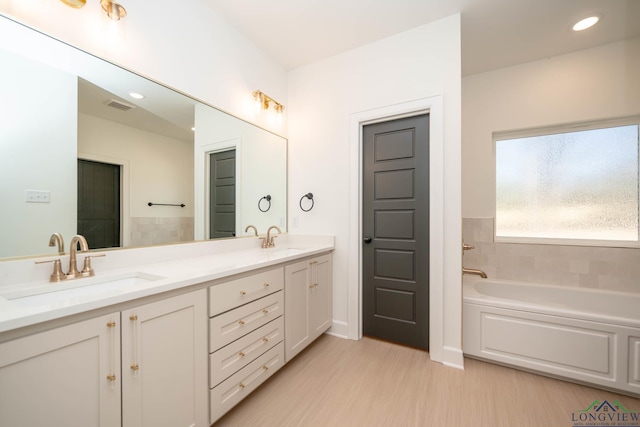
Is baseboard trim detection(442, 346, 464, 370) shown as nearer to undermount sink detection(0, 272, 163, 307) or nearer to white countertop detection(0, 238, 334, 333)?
white countertop detection(0, 238, 334, 333)

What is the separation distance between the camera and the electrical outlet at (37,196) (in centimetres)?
111

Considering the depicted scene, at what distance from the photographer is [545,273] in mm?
2480

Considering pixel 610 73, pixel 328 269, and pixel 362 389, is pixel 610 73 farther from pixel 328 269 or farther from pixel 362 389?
pixel 362 389

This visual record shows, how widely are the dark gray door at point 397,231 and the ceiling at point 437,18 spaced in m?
0.80

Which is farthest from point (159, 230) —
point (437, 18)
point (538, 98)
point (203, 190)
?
point (538, 98)

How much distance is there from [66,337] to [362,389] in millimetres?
1623

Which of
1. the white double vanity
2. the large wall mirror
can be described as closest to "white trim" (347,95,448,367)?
the white double vanity

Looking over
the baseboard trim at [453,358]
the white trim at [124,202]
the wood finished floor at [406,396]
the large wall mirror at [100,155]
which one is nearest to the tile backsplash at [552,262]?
the wood finished floor at [406,396]

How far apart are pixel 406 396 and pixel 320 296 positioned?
3.12ft

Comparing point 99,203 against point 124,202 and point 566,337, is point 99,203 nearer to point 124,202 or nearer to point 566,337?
point 124,202

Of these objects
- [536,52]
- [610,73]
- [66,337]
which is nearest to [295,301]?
[66,337]

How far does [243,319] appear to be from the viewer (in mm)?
1450

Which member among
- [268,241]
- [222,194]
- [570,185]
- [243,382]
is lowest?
[243,382]

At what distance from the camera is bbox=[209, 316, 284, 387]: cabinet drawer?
128 centimetres
